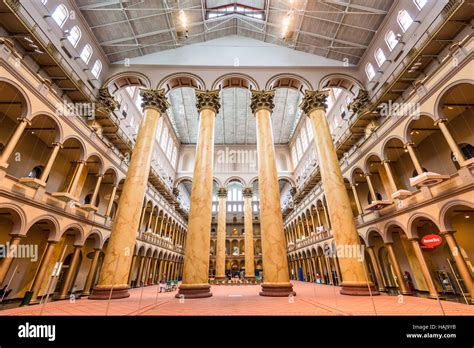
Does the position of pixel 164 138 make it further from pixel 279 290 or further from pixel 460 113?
pixel 460 113

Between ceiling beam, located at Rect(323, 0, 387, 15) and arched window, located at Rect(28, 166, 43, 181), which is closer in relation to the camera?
arched window, located at Rect(28, 166, 43, 181)

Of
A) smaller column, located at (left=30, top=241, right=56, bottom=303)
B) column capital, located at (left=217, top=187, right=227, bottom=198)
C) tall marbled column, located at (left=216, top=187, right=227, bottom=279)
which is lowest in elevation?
smaller column, located at (left=30, top=241, right=56, bottom=303)

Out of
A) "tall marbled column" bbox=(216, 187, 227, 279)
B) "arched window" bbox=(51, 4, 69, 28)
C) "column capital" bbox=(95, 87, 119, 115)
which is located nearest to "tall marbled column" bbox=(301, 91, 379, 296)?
"column capital" bbox=(95, 87, 119, 115)

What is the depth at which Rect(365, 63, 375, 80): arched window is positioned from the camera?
46.1ft

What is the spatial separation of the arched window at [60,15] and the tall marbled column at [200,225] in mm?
8936

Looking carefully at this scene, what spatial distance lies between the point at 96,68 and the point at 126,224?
11113 millimetres

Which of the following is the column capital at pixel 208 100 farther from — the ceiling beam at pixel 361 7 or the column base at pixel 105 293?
the ceiling beam at pixel 361 7

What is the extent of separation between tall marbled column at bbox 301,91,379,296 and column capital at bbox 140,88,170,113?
23.3ft

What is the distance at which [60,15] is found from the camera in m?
11.4

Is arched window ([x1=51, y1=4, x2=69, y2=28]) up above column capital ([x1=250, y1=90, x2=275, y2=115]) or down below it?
above

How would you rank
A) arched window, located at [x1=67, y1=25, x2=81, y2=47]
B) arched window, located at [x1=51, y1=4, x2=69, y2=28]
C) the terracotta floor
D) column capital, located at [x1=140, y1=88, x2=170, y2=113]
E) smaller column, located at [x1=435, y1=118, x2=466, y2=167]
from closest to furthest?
the terracotta floor < smaller column, located at [x1=435, y1=118, x2=466, y2=167] < column capital, located at [x1=140, y1=88, x2=170, y2=113] < arched window, located at [x1=51, y1=4, x2=69, y2=28] < arched window, located at [x1=67, y1=25, x2=81, y2=47]

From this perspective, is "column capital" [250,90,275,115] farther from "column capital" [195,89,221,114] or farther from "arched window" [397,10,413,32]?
"arched window" [397,10,413,32]

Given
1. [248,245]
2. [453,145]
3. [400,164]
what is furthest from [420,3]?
[248,245]

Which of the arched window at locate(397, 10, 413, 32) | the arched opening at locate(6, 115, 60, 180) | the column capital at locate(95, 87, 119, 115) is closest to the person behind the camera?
the arched opening at locate(6, 115, 60, 180)
